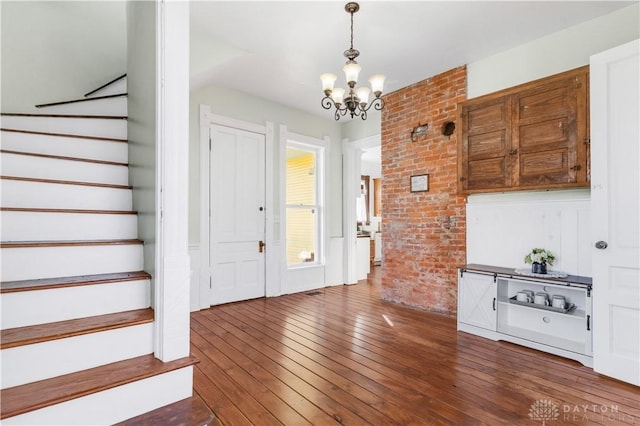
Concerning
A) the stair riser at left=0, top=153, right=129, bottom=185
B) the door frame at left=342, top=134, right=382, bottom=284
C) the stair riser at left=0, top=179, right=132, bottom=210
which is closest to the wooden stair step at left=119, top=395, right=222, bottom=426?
the stair riser at left=0, top=179, right=132, bottom=210

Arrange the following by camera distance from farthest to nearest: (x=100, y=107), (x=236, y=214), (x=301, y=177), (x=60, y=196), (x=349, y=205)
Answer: (x=349, y=205), (x=301, y=177), (x=236, y=214), (x=100, y=107), (x=60, y=196)

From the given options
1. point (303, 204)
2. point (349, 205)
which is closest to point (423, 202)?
point (349, 205)

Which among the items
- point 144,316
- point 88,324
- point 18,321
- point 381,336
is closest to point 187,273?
point 144,316

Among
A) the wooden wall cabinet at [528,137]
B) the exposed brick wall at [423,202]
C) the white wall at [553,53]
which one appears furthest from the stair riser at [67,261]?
the white wall at [553,53]

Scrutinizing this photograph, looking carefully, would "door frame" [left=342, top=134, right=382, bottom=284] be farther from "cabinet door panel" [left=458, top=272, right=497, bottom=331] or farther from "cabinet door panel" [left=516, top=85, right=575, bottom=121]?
"cabinet door panel" [left=516, top=85, right=575, bottom=121]

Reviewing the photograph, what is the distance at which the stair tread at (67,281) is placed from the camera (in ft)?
4.96

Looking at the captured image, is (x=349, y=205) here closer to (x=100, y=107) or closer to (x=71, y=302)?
(x=100, y=107)

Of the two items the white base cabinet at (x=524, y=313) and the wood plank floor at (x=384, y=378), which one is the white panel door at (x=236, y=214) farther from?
the white base cabinet at (x=524, y=313)

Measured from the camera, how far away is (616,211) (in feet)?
7.77

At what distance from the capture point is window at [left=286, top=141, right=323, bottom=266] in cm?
538

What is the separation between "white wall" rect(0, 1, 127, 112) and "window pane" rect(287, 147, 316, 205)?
2.71 m

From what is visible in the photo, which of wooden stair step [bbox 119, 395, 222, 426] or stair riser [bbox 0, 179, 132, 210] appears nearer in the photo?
wooden stair step [bbox 119, 395, 222, 426]

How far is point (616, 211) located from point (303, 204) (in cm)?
403

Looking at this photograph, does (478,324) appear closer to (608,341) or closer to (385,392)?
(608,341)
